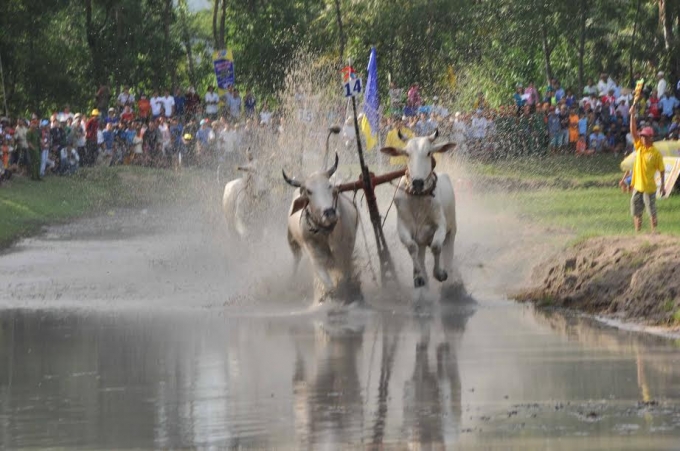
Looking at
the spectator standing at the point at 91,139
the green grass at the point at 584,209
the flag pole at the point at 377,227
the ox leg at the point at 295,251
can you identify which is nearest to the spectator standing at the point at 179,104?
the spectator standing at the point at 91,139

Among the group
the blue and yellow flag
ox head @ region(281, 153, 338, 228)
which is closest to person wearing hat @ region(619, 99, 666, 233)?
ox head @ region(281, 153, 338, 228)

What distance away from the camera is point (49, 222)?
32.2 meters

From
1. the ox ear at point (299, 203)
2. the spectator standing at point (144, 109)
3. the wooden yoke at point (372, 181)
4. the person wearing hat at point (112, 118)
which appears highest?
the spectator standing at point (144, 109)

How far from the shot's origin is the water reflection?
34.1 feet

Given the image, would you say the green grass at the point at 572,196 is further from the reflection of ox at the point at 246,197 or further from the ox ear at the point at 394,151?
the reflection of ox at the point at 246,197

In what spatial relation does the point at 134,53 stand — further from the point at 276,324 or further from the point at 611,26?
the point at 276,324

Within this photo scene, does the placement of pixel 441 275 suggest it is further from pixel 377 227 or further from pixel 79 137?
pixel 79 137

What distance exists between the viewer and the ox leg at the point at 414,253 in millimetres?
17250

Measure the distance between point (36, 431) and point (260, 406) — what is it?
5.34 feet

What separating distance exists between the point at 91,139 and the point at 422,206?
83.0 ft

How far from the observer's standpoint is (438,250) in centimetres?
1755

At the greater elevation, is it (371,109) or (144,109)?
(144,109)

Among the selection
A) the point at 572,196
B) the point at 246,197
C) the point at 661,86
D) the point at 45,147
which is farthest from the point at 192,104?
the point at 246,197

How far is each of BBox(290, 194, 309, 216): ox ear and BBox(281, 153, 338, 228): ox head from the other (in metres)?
0.24
